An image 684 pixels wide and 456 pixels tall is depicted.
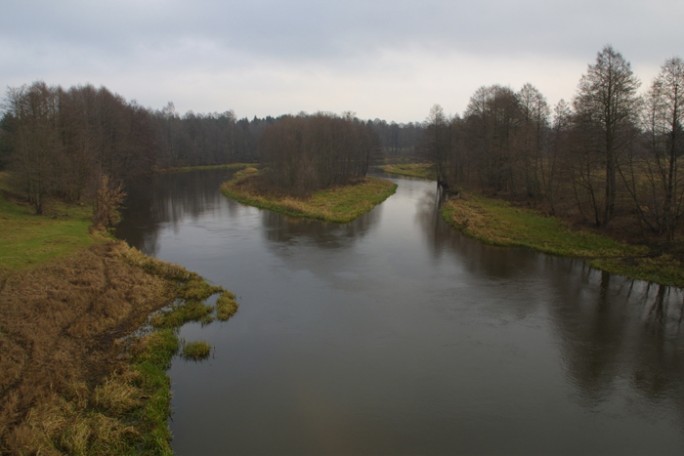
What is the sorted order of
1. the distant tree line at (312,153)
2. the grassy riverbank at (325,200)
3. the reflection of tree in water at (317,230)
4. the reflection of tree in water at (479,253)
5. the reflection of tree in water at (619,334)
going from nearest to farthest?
the reflection of tree in water at (619,334) → the reflection of tree in water at (479,253) → the reflection of tree in water at (317,230) → the grassy riverbank at (325,200) → the distant tree line at (312,153)

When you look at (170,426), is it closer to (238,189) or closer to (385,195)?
(385,195)

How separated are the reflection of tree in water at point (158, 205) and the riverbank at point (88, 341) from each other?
692cm

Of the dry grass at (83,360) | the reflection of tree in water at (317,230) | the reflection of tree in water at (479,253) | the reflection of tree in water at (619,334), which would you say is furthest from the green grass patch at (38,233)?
the reflection of tree in water at (619,334)

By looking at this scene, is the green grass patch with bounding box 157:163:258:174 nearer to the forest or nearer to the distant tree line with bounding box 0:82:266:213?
the distant tree line with bounding box 0:82:266:213

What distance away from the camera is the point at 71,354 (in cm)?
1413

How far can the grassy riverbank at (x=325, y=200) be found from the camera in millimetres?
41250

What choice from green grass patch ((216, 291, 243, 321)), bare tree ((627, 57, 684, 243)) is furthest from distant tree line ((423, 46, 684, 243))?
green grass patch ((216, 291, 243, 321))

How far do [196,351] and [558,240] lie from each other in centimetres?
2360

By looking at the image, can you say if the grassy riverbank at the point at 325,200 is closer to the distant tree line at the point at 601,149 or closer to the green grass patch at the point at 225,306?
the distant tree line at the point at 601,149

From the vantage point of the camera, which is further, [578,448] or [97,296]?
[97,296]

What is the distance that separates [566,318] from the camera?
18047 millimetres

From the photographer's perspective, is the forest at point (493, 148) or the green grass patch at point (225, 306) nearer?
the green grass patch at point (225, 306)

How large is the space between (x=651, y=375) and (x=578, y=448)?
494cm

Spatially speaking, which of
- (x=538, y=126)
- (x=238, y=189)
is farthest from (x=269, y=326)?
(x=238, y=189)
